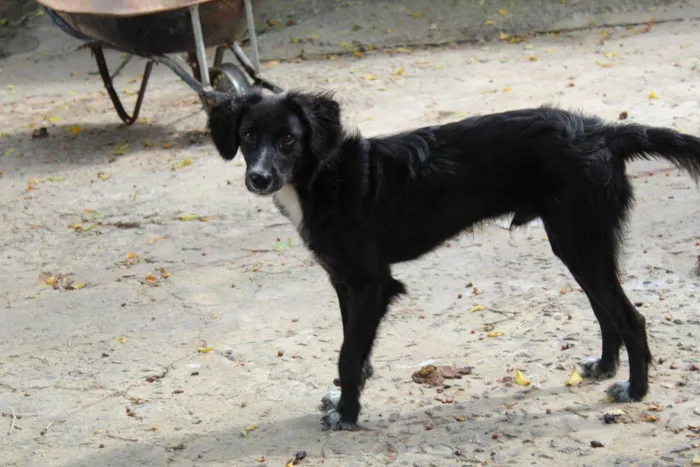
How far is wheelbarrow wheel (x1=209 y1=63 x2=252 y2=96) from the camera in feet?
27.0

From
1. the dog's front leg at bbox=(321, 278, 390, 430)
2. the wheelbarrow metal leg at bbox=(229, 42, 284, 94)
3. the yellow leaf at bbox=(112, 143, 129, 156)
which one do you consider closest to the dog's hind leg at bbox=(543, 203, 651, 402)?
the dog's front leg at bbox=(321, 278, 390, 430)

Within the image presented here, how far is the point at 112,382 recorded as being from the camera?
177 inches

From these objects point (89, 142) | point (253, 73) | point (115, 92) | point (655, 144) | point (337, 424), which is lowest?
point (89, 142)

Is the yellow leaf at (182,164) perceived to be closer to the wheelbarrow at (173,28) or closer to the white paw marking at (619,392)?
the wheelbarrow at (173,28)

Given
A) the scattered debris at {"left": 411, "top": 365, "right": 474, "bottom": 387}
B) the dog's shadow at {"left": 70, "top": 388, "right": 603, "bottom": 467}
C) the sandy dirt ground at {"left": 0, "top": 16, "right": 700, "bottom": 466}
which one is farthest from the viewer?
the scattered debris at {"left": 411, "top": 365, "right": 474, "bottom": 387}

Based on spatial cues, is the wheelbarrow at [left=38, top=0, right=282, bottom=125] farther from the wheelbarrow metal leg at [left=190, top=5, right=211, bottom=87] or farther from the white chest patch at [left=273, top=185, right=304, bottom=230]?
the white chest patch at [left=273, top=185, right=304, bottom=230]

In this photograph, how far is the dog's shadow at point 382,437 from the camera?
370cm

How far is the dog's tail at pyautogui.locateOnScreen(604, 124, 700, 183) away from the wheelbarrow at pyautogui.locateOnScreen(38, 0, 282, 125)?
15.0 feet

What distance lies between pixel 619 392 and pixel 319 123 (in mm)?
1701

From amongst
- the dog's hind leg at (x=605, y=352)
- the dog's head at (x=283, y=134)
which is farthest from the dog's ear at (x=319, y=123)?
the dog's hind leg at (x=605, y=352)

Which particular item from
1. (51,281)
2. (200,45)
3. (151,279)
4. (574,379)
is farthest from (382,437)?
(200,45)

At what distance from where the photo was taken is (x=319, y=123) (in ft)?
12.8

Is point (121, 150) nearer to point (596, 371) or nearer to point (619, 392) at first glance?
point (596, 371)

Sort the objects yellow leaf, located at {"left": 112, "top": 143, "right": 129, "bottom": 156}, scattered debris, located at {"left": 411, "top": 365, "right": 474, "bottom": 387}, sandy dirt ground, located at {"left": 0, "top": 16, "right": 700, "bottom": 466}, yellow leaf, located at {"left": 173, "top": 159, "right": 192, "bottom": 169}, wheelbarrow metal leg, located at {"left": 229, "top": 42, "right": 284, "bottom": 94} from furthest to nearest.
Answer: wheelbarrow metal leg, located at {"left": 229, "top": 42, "right": 284, "bottom": 94} → yellow leaf, located at {"left": 112, "top": 143, "right": 129, "bottom": 156} → yellow leaf, located at {"left": 173, "top": 159, "right": 192, "bottom": 169} → scattered debris, located at {"left": 411, "top": 365, "right": 474, "bottom": 387} → sandy dirt ground, located at {"left": 0, "top": 16, "right": 700, "bottom": 466}
